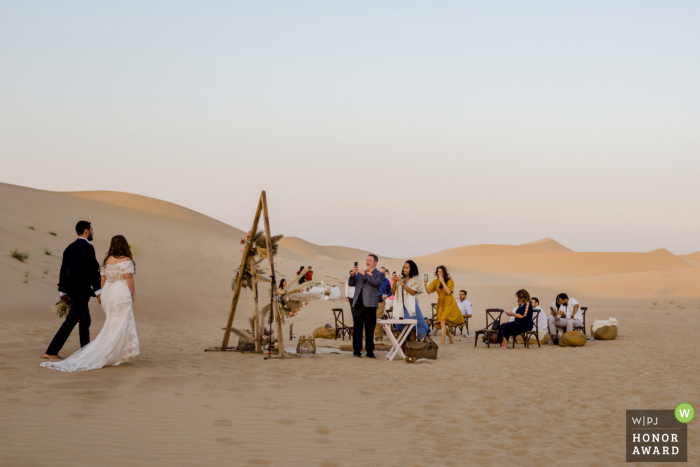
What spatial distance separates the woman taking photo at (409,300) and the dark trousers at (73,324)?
18.1ft

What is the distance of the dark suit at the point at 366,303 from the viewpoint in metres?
10.4

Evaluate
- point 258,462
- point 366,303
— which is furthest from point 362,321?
point 258,462

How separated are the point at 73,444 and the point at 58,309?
4.67 meters

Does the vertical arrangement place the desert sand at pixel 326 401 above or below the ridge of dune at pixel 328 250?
below

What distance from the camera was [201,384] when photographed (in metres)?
7.41

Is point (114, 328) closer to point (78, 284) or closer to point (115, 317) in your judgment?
point (115, 317)

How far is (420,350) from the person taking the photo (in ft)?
34.2

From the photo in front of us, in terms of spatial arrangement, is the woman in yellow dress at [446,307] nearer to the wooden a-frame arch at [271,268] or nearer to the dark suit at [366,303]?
the dark suit at [366,303]

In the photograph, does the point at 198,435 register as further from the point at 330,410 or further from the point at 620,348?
the point at 620,348

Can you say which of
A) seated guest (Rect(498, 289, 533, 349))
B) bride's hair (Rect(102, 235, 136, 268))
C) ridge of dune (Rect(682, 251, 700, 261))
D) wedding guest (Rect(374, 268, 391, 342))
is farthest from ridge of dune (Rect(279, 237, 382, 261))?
bride's hair (Rect(102, 235, 136, 268))

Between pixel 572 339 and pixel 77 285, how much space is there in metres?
10.2

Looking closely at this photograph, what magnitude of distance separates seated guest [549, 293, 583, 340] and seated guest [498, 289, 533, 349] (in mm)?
1302

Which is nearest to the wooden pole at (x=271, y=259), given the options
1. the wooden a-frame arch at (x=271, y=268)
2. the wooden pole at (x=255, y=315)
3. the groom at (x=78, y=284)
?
the wooden a-frame arch at (x=271, y=268)

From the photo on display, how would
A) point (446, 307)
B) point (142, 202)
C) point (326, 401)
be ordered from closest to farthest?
point (326, 401) < point (446, 307) < point (142, 202)
